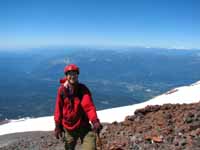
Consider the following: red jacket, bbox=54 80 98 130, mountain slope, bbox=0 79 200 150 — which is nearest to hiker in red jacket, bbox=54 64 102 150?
red jacket, bbox=54 80 98 130

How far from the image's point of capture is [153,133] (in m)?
11.9

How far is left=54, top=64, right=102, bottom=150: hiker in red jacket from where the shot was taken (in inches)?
288

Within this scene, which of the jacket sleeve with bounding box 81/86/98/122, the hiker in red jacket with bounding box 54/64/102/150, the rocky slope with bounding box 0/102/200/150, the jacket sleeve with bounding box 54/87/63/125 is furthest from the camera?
the rocky slope with bounding box 0/102/200/150

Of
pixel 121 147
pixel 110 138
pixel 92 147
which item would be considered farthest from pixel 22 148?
pixel 92 147

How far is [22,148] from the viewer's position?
1504 centimetres

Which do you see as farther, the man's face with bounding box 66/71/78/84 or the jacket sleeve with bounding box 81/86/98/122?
the man's face with bounding box 66/71/78/84

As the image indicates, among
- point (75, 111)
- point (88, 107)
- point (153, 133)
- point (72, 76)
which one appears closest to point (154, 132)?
point (153, 133)

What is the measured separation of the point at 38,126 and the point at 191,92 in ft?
41.3

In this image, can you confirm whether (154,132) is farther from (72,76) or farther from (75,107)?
(72,76)

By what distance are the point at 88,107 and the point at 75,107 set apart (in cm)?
39

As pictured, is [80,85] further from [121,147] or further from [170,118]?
[170,118]

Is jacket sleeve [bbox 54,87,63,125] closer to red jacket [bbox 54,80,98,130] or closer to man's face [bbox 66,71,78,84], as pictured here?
red jacket [bbox 54,80,98,130]

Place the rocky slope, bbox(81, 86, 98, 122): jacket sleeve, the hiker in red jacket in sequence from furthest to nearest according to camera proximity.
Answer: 1. the rocky slope
2. the hiker in red jacket
3. bbox(81, 86, 98, 122): jacket sleeve

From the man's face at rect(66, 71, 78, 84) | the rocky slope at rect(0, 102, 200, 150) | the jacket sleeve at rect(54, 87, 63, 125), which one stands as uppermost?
the man's face at rect(66, 71, 78, 84)
